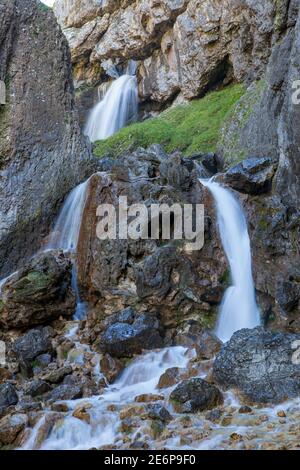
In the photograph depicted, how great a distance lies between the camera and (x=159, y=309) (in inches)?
412

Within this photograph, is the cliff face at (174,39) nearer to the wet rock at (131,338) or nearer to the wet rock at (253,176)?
the wet rock at (253,176)

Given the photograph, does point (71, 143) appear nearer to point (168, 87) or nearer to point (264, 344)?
point (264, 344)

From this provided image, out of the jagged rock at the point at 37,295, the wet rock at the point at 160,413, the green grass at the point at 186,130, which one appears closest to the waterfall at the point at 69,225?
the jagged rock at the point at 37,295

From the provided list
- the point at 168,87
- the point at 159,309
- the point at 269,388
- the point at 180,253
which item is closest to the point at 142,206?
the point at 180,253

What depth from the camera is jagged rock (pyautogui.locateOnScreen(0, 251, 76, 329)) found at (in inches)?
439

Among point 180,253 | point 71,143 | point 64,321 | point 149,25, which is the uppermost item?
point 149,25

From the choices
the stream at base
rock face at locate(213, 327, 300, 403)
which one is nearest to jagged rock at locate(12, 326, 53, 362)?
the stream at base

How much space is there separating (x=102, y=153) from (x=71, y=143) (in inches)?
308

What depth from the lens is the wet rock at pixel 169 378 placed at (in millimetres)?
7977

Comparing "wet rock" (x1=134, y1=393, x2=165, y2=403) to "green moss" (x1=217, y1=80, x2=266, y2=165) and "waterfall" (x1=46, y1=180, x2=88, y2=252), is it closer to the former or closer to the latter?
"waterfall" (x1=46, y1=180, x2=88, y2=252)

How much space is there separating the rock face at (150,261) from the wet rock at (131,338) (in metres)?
0.21

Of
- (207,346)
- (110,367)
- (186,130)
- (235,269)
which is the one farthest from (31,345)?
(186,130)

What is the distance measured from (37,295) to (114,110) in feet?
65.8

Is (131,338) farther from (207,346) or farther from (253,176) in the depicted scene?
(253,176)
